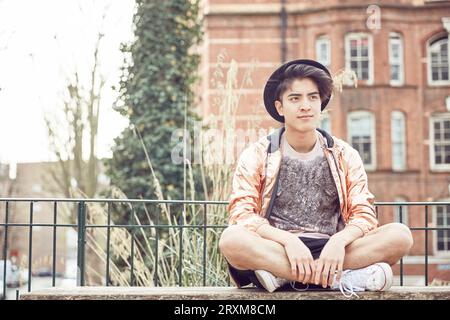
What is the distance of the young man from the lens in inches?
131

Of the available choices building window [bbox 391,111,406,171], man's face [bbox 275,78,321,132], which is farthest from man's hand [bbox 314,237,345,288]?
building window [bbox 391,111,406,171]

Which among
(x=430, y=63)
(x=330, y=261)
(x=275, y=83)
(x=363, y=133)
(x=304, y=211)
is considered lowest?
(x=330, y=261)

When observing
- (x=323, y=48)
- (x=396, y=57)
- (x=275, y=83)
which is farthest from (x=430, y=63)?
(x=275, y=83)

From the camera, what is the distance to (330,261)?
10.8 feet

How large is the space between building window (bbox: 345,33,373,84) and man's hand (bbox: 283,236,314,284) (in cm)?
2107

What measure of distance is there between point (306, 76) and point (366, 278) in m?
1.00

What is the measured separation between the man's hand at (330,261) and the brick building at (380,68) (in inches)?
786

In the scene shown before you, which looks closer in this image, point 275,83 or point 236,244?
point 236,244

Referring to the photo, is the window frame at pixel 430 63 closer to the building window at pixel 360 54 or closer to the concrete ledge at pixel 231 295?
the building window at pixel 360 54

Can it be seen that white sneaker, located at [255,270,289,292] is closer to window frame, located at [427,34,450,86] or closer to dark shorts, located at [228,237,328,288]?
dark shorts, located at [228,237,328,288]

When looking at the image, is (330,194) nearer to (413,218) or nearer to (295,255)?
(295,255)

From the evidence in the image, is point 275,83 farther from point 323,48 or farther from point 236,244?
point 323,48
